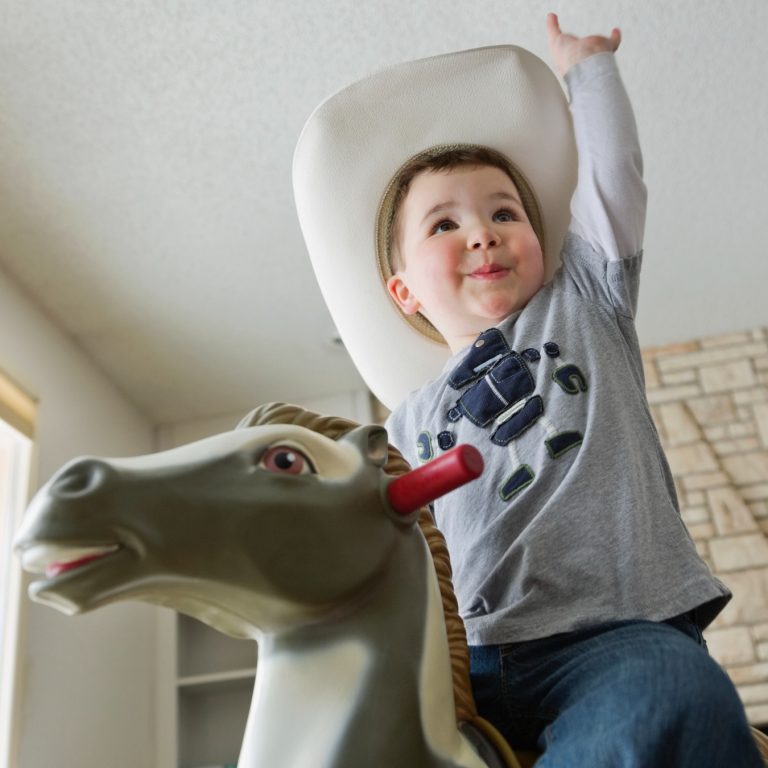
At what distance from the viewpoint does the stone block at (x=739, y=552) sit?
291 cm

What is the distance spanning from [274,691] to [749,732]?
0.29m

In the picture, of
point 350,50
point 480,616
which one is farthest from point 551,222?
point 350,50

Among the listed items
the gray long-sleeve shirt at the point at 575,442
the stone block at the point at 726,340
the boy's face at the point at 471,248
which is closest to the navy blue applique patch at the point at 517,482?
the gray long-sleeve shirt at the point at 575,442

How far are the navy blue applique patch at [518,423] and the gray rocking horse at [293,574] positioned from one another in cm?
25

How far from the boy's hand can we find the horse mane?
51cm

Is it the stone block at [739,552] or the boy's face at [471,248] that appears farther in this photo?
the stone block at [739,552]

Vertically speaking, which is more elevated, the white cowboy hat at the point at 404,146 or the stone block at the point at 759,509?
the white cowboy hat at the point at 404,146

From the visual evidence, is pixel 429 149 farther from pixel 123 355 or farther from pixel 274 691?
pixel 123 355

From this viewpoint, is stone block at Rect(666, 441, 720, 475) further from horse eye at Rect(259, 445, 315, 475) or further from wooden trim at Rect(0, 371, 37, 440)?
horse eye at Rect(259, 445, 315, 475)

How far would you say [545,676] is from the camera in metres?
0.69

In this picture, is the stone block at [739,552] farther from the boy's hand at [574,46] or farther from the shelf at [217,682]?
the boy's hand at [574,46]

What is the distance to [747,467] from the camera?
3.11 metres

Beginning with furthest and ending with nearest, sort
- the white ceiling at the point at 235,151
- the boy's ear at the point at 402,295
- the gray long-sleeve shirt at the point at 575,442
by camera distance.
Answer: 1. the white ceiling at the point at 235,151
2. the boy's ear at the point at 402,295
3. the gray long-sleeve shirt at the point at 575,442

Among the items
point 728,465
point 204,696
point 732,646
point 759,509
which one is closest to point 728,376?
point 728,465
